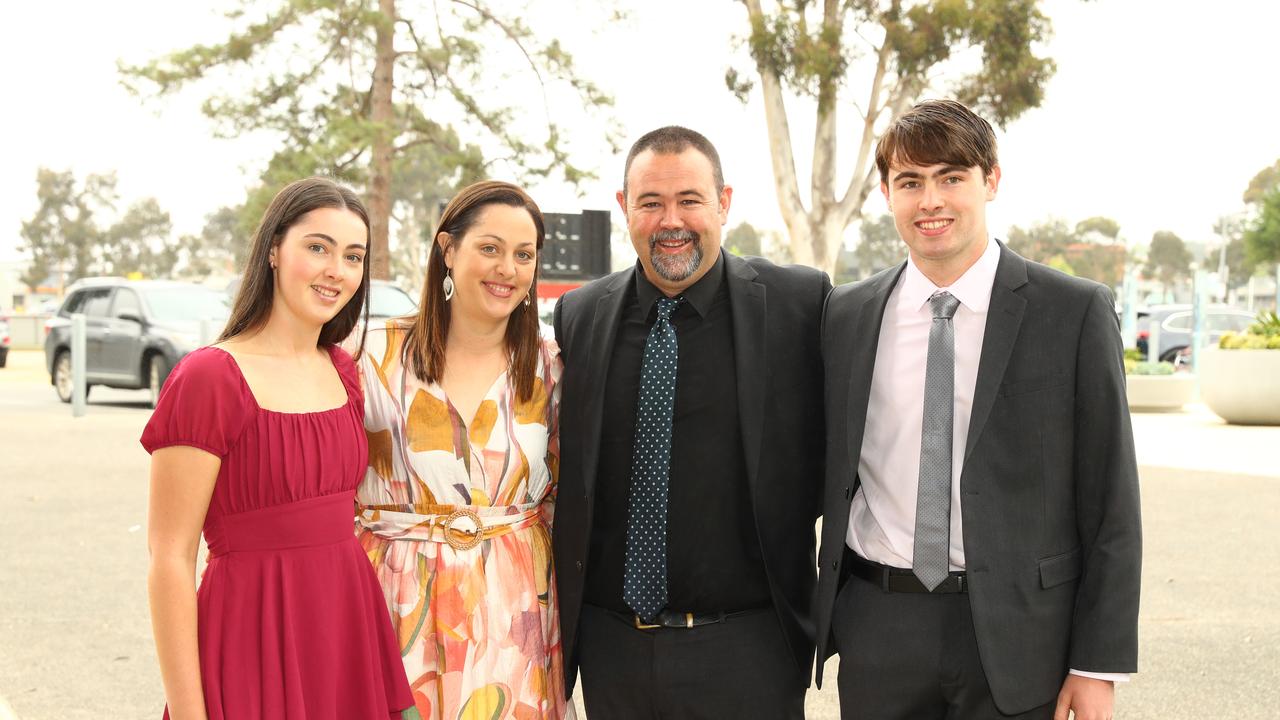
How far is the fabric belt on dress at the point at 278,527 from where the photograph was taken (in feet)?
8.71

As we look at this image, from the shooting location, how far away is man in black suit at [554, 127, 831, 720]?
Answer: 3275 millimetres

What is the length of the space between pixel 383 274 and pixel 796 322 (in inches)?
→ 899

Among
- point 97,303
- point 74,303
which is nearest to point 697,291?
point 97,303

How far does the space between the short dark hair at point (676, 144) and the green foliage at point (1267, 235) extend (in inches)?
2325

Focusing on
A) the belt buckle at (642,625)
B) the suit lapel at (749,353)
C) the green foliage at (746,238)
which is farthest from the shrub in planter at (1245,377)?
the green foliage at (746,238)

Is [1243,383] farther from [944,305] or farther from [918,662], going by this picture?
[918,662]

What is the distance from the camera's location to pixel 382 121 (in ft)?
76.1

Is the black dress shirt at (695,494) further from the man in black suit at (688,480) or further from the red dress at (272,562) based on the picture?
the red dress at (272,562)

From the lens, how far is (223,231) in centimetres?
8531

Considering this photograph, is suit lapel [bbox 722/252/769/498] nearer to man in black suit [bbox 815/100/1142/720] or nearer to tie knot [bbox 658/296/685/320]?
tie knot [bbox 658/296/685/320]

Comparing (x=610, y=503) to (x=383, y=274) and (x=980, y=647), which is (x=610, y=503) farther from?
(x=383, y=274)

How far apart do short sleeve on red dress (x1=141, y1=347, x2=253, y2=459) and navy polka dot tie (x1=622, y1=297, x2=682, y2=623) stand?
3.65 feet

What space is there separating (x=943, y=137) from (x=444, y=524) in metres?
1.58

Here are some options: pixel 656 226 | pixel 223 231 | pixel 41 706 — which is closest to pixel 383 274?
pixel 41 706
